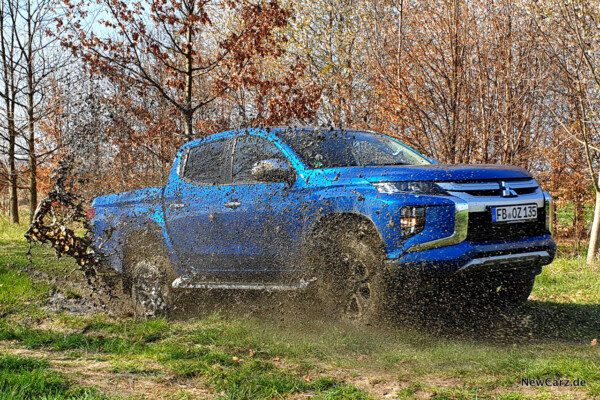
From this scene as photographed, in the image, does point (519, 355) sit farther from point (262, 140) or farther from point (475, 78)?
point (475, 78)

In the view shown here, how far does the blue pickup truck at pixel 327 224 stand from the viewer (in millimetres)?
4340

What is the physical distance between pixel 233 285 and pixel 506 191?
2.69 meters

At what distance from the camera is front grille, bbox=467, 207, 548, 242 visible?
436 centimetres

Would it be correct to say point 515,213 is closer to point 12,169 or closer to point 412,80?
point 412,80

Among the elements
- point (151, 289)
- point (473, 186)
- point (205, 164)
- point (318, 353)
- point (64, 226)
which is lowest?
point (318, 353)

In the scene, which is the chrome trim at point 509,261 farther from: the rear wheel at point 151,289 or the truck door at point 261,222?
the rear wheel at point 151,289

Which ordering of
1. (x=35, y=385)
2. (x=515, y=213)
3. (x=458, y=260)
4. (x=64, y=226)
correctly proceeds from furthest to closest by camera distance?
(x=64, y=226)
(x=515, y=213)
(x=458, y=260)
(x=35, y=385)

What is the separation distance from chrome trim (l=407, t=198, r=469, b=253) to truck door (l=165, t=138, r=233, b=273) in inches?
83.7

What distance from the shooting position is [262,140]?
5605mm

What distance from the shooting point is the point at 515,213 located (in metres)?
4.64

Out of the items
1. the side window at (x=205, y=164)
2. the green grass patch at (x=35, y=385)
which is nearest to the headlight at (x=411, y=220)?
the side window at (x=205, y=164)

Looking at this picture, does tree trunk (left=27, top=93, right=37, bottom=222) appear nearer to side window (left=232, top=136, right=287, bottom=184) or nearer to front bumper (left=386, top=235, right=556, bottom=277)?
side window (left=232, top=136, right=287, bottom=184)

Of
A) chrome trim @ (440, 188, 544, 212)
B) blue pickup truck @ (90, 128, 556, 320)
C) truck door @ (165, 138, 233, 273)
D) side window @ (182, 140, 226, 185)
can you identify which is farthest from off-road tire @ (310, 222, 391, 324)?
side window @ (182, 140, 226, 185)

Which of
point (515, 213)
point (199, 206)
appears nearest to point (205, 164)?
point (199, 206)
